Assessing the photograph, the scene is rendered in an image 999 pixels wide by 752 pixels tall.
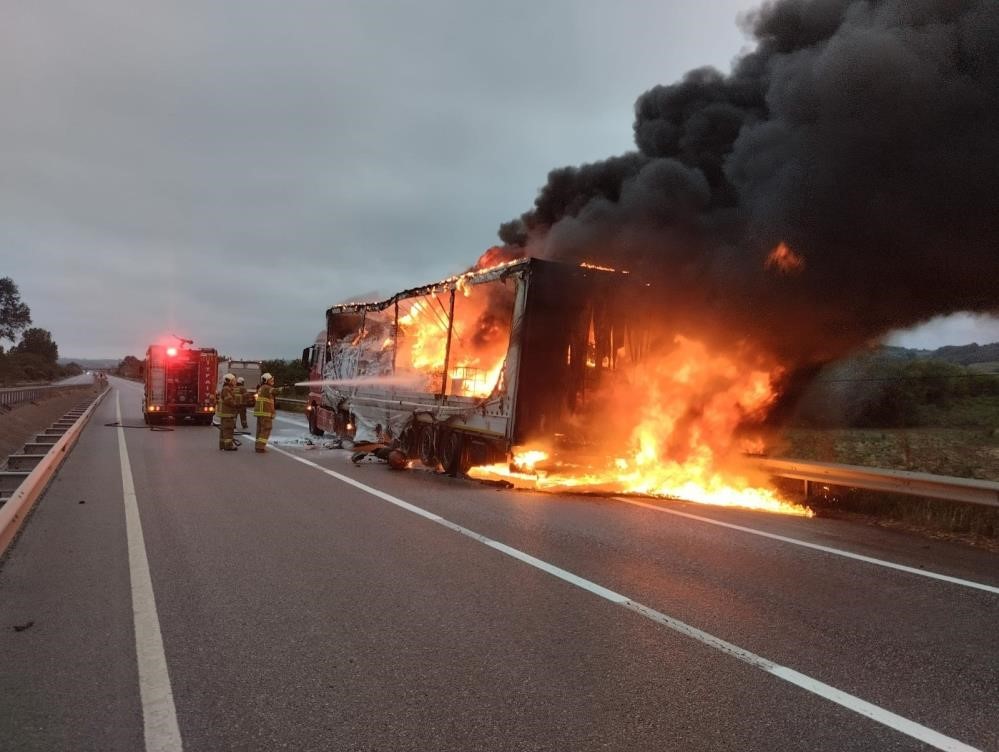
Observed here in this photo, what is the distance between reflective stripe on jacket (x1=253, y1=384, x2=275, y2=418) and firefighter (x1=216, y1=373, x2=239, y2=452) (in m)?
0.46

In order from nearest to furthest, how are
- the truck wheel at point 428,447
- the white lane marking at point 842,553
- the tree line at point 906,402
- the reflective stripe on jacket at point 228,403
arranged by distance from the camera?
the white lane marking at point 842,553 < the truck wheel at point 428,447 < the reflective stripe on jacket at point 228,403 < the tree line at point 906,402

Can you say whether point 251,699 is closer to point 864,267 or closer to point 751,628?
point 751,628

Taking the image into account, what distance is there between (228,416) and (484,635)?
474 inches

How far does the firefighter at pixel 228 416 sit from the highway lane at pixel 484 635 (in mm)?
7052

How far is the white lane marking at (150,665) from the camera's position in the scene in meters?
2.97

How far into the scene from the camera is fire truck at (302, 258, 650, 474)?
405 inches

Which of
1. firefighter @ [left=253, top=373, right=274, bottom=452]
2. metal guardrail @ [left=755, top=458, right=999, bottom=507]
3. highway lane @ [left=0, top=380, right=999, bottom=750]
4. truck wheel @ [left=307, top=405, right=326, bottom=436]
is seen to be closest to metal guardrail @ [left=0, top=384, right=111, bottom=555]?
highway lane @ [left=0, top=380, right=999, bottom=750]

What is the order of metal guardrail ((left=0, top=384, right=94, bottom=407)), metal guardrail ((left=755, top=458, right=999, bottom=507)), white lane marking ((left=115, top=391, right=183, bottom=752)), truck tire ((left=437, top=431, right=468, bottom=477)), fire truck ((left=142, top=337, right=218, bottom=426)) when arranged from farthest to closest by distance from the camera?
metal guardrail ((left=0, top=384, right=94, bottom=407)) → fire truck ((left=142, top=337, right=218, bottom=426)) → truck tire ((left=437, top=431, right=468, bottom=477)) → metal guardrail ((left=755, top=458, right=999, bottom=507)) → white lane marking ((left=115, top=391, right=183, bottom=752))

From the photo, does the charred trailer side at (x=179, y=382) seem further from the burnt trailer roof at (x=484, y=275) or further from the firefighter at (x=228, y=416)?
the burnt trailer roof at (x=484, y=275)

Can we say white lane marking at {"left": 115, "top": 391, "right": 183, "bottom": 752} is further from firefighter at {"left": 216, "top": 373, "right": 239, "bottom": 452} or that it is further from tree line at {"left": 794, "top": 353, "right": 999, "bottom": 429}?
tree line at {"left": 794, "top": 353, "right": 999, "bottom": 429}

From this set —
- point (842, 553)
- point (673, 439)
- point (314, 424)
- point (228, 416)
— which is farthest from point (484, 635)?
point (314, 424)

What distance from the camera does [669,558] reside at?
19.9 ft

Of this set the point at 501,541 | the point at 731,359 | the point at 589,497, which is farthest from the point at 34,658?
the point at 731,359

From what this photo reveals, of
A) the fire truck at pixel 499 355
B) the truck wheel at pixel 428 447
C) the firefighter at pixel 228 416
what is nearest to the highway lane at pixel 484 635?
the fire truck at pixel 499 355
